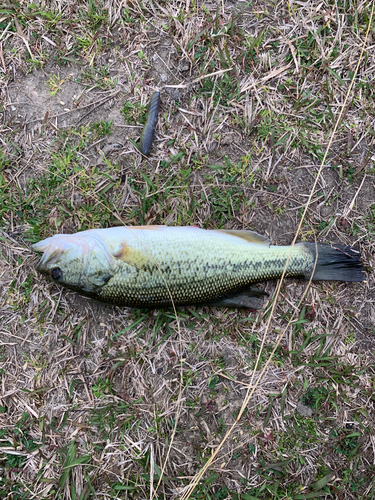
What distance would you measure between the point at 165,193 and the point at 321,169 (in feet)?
5.59

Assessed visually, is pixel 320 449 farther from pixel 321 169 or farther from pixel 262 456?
pixel 321 169

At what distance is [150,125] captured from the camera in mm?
3516

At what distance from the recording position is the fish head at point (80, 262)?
3100 millimetres

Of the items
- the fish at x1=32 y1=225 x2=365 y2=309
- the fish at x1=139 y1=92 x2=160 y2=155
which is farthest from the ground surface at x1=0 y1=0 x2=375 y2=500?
the fish at x1=32 y1=225 x2=365 y2=309

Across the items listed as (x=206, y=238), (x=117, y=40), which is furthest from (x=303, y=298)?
(x=117, y=40)

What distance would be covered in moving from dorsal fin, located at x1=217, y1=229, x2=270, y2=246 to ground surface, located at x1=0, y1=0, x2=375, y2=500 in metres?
0.20

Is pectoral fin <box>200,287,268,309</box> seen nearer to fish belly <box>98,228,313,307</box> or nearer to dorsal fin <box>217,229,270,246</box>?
fish belly <box>98,228,313,307</box>

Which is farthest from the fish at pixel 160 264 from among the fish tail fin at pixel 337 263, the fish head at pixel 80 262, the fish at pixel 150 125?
the fish at pixel 150 125

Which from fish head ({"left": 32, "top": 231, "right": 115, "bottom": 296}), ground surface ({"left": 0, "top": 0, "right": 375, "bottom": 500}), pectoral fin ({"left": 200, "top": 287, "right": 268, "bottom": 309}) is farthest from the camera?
ground surface ({"left": 0, "top": 0, "right": 375, "bottom": 500})

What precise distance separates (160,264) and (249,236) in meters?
0.97

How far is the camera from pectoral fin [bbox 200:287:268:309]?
335cm

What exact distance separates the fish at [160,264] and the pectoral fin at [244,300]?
0.13ft

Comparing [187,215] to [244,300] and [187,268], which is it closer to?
[187,268]

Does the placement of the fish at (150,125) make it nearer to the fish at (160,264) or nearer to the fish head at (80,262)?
the fish at (160,264)
